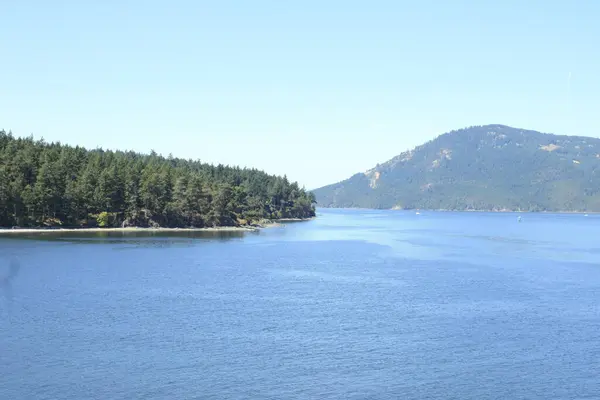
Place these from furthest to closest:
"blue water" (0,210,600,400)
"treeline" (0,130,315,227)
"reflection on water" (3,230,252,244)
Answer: "treeline" (0,130,315,227) → "reflection on water" (3,230,252,244) → "blue water" (0,210,600,400)

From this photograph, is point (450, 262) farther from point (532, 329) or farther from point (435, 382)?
point (435, 382)

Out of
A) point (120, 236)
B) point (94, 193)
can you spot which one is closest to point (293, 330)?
point (120, 236)

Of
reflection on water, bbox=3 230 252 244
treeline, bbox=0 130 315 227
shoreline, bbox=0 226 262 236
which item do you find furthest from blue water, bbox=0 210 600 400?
treeline, bbox=0 130 315 227

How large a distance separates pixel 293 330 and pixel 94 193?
417 feet

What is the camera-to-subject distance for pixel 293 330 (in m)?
50.0

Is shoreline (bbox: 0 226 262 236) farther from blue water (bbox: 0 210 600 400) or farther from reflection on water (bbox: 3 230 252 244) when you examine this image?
blue water (bbox: 0 210 600 400)

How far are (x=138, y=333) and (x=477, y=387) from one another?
26.4 metres

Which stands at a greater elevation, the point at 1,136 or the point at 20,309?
the point at 1,136

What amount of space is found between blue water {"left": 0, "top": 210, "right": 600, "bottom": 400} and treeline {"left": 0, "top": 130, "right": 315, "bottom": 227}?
62861mm

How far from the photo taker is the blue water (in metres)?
37.1

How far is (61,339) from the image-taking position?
45.7 m

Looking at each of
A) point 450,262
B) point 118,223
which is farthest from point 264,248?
point 118,223

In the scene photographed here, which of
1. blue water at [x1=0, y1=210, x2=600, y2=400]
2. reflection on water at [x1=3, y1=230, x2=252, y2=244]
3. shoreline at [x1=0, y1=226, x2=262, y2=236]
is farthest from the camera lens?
shoreline at [x1=0, y1=226, x2=262, y2=236]

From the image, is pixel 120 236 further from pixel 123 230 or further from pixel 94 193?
pixel 94 193
